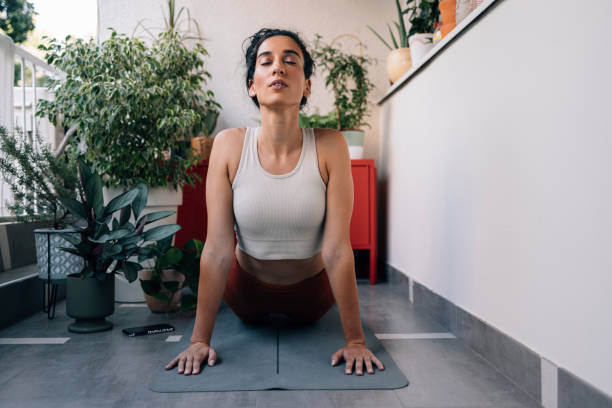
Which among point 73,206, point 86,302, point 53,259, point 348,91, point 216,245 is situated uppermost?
point 348,91

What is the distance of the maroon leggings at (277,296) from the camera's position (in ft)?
5.54

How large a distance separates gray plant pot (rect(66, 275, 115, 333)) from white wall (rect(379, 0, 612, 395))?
1.53 m

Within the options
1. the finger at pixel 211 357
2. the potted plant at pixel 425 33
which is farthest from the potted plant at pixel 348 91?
the finger at pixel 211 357

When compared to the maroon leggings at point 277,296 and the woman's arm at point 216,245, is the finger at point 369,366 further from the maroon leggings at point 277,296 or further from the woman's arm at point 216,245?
the woman's arm at point 216,245

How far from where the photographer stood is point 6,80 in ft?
7.27

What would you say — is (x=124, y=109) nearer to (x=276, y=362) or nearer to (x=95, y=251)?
(x=95, y=251)

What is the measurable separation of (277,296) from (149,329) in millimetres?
607

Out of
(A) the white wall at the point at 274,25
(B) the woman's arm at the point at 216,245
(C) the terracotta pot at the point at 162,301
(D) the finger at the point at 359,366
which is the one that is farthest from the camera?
(A) the white wall at the point at 274,25

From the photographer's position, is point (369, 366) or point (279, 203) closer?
point (369, 366)

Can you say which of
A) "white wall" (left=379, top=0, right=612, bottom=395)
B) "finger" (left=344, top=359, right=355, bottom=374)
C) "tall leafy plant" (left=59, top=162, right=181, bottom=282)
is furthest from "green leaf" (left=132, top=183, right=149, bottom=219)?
"white wall" (left=379, top=0, right=612, bottom=395)

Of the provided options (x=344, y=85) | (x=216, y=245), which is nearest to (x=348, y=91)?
(x=344, y=85)

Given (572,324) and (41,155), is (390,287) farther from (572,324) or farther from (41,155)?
(41,155)

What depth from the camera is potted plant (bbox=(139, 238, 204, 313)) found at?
2045 mm

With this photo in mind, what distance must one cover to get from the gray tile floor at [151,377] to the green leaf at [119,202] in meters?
0.53
